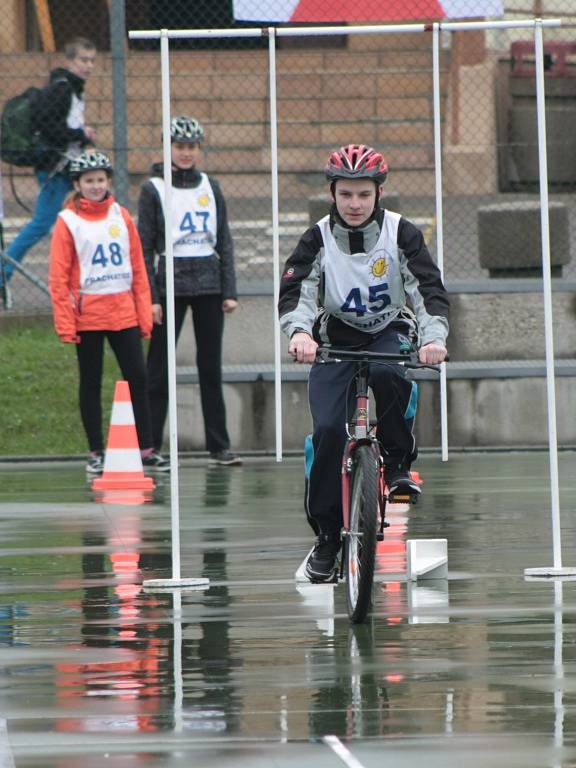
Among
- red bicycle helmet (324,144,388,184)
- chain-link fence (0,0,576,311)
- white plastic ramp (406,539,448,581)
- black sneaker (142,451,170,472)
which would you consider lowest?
white plastic ramp (406,539,448,581)

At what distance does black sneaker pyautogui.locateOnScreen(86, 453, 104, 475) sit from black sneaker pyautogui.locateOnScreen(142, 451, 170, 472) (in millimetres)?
321

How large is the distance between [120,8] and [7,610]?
812 centimetres

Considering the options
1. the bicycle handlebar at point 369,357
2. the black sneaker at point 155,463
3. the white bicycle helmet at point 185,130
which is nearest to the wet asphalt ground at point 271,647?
the bicycle handlebar at point 369,357

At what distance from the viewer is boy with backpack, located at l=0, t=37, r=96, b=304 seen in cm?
1727

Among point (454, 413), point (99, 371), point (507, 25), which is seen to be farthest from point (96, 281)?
point (507, 25)

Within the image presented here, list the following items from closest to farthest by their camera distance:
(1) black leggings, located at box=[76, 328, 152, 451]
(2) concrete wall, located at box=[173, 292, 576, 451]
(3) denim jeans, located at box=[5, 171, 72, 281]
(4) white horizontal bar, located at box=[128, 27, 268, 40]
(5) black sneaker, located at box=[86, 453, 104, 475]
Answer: (4) white horizontal bar, located at box=[128, 27, 268, 40] → (1) black leggings, located at box=[76, 328, 152, 451] → (5) black sneaker, located at box=[86, 453, 104, 475] → (2) concrete wall, located at box=[173, 292, 576, 451] → (3) denim jeans, located at box=[5, 171, 72, 281]

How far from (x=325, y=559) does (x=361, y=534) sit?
0.70 metres

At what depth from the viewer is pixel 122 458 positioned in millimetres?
13555

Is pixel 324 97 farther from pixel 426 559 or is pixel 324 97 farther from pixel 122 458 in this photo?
pixel 426 559

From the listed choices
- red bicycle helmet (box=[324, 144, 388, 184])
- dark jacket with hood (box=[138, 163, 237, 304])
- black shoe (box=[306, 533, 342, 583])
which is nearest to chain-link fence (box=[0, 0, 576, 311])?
dark jacket with hood (box=[138, 163, 237, 304])

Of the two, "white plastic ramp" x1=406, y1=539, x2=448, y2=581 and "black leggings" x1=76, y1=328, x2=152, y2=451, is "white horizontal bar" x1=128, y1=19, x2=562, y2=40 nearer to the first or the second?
"white plastic ramp" x1=406, y1=539, x2=448, y2=581

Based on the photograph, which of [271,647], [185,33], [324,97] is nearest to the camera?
[271,647]

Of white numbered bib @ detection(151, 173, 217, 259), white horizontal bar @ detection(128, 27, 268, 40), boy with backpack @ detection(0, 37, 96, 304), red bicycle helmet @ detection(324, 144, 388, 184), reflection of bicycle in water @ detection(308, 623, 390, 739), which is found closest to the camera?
reflection of bicycle in water @ detection(308, 623, 390, 739)

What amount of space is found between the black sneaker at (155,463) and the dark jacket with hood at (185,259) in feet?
3.37
